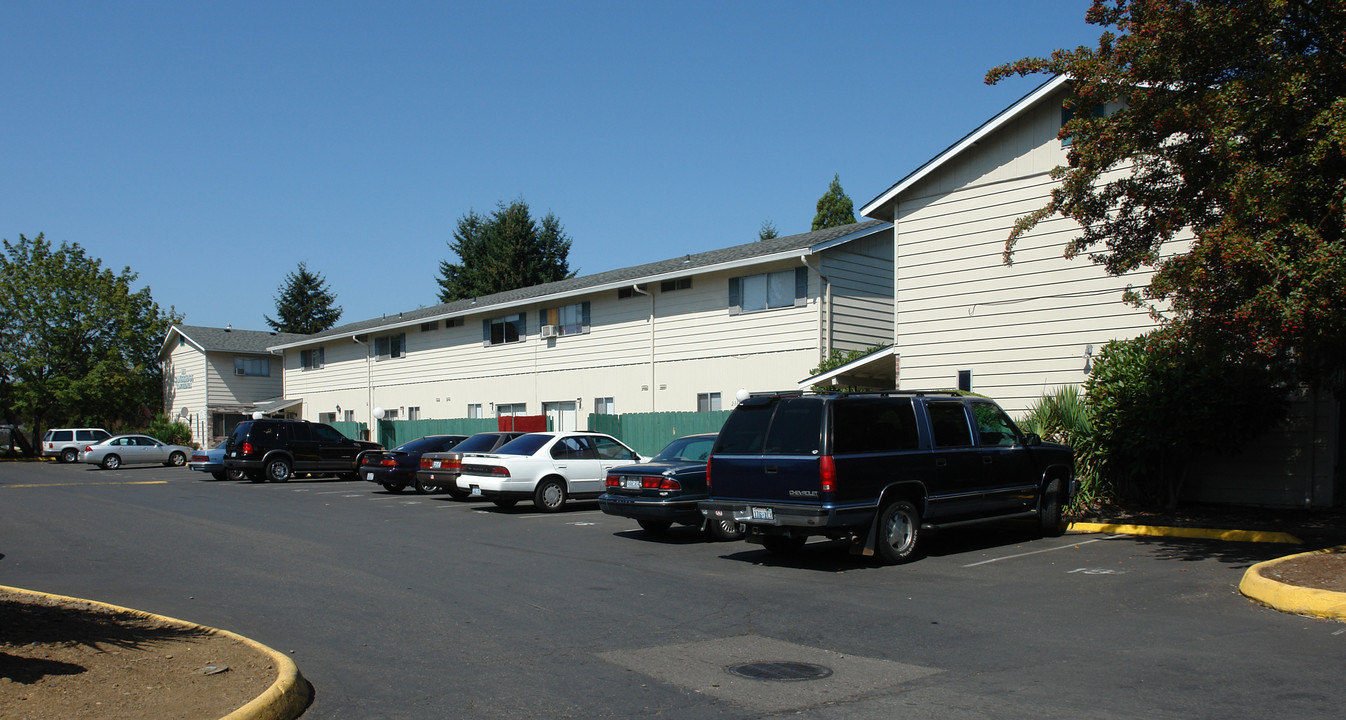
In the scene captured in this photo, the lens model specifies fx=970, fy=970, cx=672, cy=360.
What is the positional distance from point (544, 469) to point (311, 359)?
3030cm

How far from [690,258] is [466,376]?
35.4 feet

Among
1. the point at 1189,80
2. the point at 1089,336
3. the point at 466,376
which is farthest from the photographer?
the point at 466,376

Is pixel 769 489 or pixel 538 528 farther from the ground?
pixel 769 489

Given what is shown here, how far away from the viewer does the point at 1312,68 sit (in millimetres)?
9328

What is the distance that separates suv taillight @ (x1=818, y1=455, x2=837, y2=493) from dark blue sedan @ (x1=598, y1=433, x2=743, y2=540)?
8.46 feet

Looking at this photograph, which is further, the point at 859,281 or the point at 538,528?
the point at 859,281

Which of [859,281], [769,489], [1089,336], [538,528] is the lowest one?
[538,528]

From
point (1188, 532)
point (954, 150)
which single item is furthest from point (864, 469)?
point (954, 150)

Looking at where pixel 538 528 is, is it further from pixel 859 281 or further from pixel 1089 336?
pixel 859 281

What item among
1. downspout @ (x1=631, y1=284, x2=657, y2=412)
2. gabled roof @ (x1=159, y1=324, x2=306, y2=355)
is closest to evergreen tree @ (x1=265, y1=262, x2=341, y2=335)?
gabled roof @ (x1=159, y1=324, x2=306, y2=355)

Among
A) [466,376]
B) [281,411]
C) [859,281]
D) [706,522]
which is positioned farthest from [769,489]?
[281,411]

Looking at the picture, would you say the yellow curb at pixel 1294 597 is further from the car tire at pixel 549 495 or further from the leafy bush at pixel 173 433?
the leafy bush at pixel 173 433

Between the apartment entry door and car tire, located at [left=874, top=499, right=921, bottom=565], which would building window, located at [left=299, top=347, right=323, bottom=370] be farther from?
car tire, located at [left=874, top=499, right=921, bottom=565]

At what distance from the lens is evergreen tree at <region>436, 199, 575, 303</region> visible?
2277 inches
